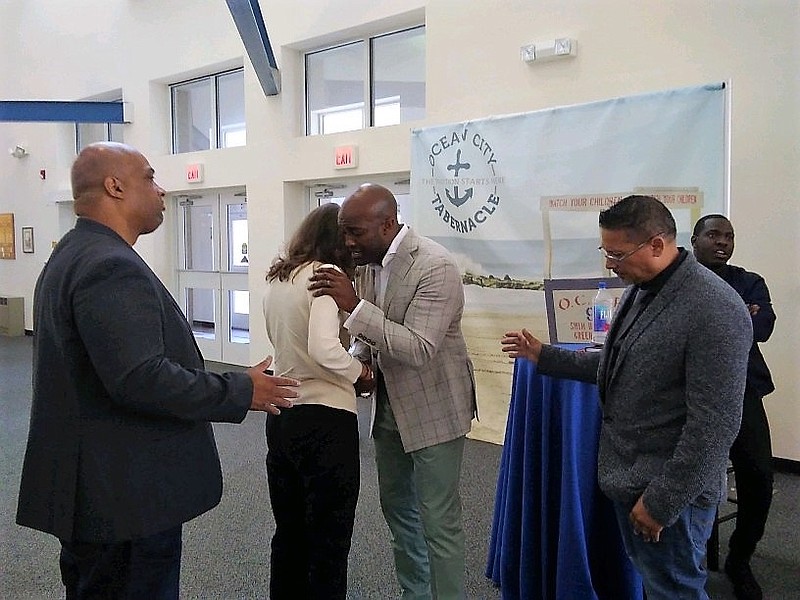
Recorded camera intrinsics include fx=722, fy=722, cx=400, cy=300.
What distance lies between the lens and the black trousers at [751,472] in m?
2.67

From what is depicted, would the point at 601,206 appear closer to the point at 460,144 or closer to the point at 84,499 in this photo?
the point at 460,144

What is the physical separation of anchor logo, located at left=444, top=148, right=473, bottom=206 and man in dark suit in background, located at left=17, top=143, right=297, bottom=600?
11.4ft

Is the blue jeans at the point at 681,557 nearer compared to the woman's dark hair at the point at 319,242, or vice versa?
the blue jeans at the point at 681,557

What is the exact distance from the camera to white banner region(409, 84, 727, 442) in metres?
3.96

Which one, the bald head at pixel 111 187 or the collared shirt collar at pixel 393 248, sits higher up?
the bald head at pixel 111 187

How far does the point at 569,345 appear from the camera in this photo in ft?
8.18

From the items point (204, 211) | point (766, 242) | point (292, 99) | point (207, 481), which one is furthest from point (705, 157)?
point (204, 211)

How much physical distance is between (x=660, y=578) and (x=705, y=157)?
2813mm

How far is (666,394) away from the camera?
1.62 metres

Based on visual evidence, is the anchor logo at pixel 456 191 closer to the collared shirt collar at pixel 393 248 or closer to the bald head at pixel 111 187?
the collared shirt collar at pixel 393 248

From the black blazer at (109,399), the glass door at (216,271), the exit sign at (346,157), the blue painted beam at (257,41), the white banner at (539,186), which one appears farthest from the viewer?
the glass door at (216,271)

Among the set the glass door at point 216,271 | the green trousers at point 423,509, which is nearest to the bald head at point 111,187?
the green trousers at point 423,509

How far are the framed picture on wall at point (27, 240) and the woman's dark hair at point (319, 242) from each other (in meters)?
9.46

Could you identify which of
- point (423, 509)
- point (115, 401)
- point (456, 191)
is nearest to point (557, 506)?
point (423, 509)
